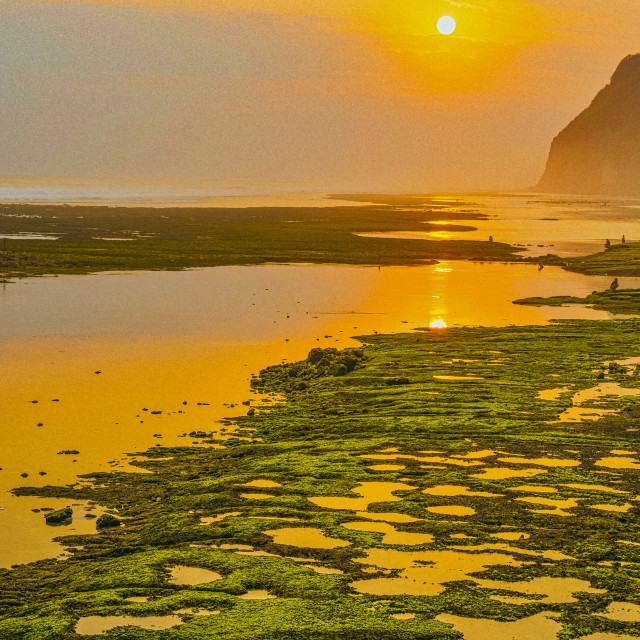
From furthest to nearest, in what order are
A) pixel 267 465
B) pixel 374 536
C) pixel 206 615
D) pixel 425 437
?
pixel 425 437 < pixel 267 465 < pixel 374 536 < pixel 206 615

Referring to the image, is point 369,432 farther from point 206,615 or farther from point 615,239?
point 615,239

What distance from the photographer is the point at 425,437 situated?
2341 centimetres

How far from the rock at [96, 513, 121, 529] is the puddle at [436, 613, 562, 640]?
6.67m

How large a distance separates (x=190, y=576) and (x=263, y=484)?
186 inches

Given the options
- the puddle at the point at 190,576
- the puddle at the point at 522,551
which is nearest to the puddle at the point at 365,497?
the puddle at the point at 522,551

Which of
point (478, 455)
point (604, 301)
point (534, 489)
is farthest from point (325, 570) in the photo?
point (604, 301)

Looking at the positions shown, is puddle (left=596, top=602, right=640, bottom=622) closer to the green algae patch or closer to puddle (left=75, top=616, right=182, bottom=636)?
puddle (left=75, top=616, right=182, bottom=636)

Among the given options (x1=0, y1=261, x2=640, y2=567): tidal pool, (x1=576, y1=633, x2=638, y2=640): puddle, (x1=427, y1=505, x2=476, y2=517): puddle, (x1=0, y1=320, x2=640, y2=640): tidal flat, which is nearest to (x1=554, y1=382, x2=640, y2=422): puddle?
(x1=0, y1=320, x2=640, y2=640): tidal flat

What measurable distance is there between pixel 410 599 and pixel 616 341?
25.2 meters

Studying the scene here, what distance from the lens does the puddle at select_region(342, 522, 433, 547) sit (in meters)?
16.8

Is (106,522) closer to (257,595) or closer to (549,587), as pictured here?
(257,595)

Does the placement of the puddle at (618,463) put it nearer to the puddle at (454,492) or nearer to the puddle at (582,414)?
the puddle at (454,492)

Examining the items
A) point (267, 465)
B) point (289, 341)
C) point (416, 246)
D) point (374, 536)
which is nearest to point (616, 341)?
point (289, 341)

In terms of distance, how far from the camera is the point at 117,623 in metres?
13.7
